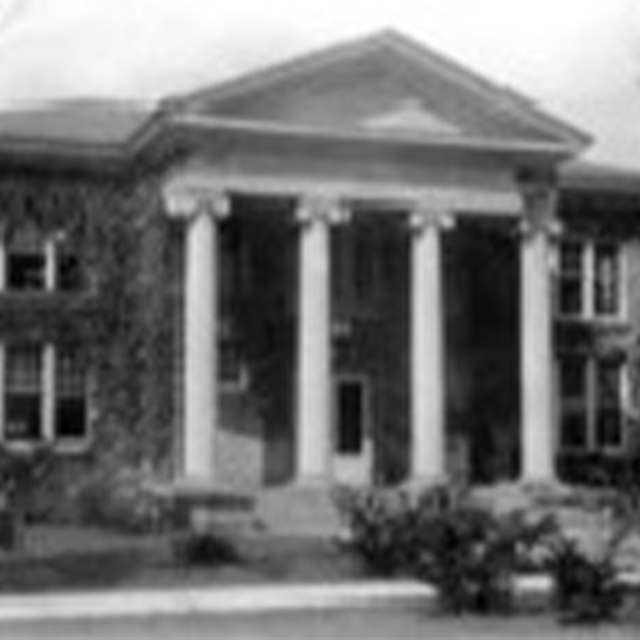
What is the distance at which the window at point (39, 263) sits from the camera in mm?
35969

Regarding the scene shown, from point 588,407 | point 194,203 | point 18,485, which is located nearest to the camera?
point 18,485

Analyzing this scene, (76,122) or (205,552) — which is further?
(76,122)

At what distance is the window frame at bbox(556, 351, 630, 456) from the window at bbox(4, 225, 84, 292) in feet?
35.6

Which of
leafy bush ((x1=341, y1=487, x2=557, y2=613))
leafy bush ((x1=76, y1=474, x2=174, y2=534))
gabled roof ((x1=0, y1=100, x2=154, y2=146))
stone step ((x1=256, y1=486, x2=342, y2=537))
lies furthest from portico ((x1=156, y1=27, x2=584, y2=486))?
leafy bush ((x1=341, y1=487, x2=557, y2=613))

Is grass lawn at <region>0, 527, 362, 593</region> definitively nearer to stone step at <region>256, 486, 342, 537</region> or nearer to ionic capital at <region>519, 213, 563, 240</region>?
stone step at <region>256, 486, 342, 537</region>

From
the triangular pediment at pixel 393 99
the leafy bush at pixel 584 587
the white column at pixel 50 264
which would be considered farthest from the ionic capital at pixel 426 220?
the leafy bush at pixel 584 587

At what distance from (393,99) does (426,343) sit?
4686 mm

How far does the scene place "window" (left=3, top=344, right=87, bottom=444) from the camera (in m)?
35.7

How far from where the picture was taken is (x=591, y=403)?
132 ft

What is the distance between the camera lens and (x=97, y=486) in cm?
3547

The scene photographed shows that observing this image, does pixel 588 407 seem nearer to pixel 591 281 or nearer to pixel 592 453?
pixel 592 453

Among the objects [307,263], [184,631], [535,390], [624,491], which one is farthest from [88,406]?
[184,631]

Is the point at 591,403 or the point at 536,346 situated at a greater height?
the point at 536,346

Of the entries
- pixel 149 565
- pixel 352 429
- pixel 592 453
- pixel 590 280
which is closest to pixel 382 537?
pixel 149 565
